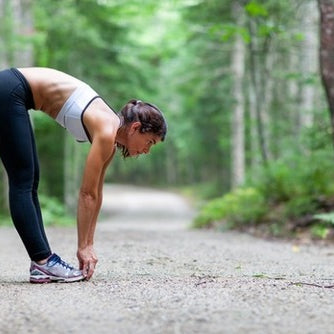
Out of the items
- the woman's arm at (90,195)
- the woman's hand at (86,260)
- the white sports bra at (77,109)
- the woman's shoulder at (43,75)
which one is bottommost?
the woman's hand at (86,260)

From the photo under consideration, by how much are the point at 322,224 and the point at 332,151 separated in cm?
183

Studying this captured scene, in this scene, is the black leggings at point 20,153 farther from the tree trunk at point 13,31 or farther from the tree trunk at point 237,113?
the tree trunk at point 237,113

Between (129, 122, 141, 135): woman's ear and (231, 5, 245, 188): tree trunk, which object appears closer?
(129, 122, 141, 135): woman's ear

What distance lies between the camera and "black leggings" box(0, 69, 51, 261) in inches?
153

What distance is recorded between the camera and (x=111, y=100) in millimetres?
22797

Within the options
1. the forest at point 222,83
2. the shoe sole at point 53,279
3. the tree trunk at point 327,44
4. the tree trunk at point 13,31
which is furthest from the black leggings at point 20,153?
the tree trunk at point 13,31

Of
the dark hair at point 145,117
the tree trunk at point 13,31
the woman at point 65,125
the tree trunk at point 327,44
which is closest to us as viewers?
the woman at point 65,125

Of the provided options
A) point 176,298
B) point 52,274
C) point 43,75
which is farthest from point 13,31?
point 176,298

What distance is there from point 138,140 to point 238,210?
8374 mm

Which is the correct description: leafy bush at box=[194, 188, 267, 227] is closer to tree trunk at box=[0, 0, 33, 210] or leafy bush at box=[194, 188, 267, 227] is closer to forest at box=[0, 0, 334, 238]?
forest at box=[0, 0, 334, 238]

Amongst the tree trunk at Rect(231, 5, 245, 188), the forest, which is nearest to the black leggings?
the forest

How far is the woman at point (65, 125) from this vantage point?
3.88 meters

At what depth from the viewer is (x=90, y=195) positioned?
388cm

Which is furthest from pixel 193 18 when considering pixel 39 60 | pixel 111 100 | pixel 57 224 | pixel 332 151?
pixel 332 151
